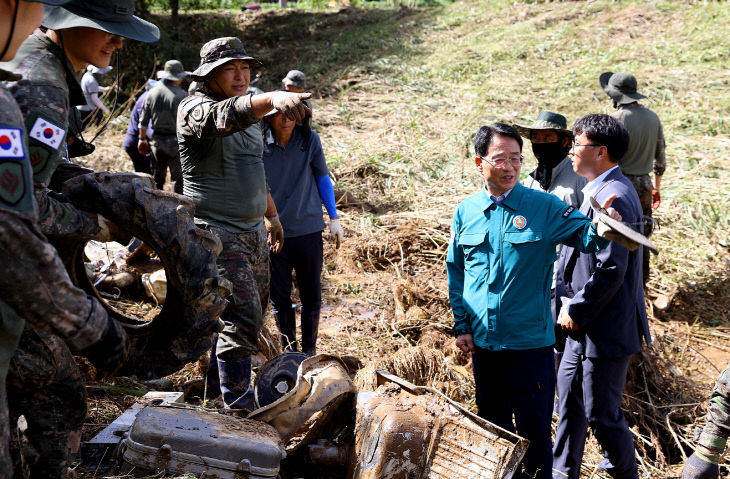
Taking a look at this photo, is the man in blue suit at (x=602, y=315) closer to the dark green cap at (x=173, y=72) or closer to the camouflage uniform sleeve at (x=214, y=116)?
the camouflage uniform sleeve at (x=214, y=116)

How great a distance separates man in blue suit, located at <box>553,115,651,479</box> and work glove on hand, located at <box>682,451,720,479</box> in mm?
288

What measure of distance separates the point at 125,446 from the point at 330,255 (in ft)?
15.5

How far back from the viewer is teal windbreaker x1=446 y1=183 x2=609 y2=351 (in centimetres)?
318

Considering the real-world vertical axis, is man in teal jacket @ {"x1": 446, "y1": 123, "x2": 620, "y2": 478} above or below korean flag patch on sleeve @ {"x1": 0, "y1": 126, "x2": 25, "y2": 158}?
below

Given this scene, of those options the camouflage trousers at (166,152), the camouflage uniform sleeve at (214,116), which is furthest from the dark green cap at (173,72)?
the camouflage uniform sleeve at (214,116)

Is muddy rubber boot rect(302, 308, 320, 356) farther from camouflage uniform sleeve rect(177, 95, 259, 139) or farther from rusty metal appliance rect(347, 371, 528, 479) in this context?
rusty metal appliance rect(347, 371, 528, 479)

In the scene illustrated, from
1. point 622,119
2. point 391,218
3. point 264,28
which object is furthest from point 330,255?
point 264,28

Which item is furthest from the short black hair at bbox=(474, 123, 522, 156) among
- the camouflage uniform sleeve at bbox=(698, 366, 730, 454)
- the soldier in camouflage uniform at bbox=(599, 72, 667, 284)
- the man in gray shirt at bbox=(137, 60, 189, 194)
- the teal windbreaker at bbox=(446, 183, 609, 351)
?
the man in gray shirt at bbox=(137, 60, 189, 194)

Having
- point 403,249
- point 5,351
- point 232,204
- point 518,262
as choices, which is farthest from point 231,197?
point 403,249

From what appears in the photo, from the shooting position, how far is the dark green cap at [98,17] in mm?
2557

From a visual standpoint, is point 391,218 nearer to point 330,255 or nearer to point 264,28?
point 330,255

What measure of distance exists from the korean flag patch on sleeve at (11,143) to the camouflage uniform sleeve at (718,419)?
3.27 m

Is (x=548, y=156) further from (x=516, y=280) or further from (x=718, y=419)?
(x=718, y=419)

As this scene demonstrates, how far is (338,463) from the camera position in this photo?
123 inches
